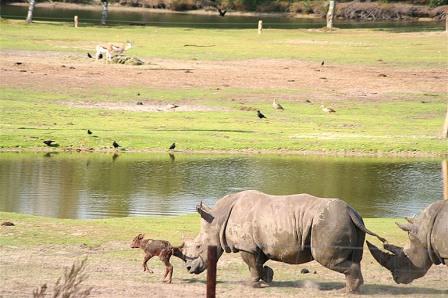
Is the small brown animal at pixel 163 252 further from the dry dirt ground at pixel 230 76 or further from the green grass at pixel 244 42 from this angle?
the green grass at pixel 244 42

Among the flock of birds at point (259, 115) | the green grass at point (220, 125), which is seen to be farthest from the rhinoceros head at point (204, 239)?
the green grass at point (220, 125)

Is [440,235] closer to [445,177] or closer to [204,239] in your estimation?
[204,239]

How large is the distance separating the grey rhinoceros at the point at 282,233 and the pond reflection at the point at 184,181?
6.40 meters

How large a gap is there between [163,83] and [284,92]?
4318 mm

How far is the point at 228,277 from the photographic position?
48.9 ft

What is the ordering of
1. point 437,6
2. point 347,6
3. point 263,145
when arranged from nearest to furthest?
1. point 263,145
2. point 437,6
3. point 347,6

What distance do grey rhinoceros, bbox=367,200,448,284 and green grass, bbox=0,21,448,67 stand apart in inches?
1422

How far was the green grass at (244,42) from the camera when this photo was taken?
171 feet

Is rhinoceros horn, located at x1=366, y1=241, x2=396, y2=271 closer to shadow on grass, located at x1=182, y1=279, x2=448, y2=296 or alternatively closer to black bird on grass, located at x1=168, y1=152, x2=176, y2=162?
shadow on grass, located at x1=182, y1=279, x2=448, y2=296

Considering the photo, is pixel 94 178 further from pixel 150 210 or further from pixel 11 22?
pixel 11 22

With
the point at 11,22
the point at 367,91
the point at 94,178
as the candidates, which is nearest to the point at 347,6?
the point at 11,22

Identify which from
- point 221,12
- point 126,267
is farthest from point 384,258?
point 221,12

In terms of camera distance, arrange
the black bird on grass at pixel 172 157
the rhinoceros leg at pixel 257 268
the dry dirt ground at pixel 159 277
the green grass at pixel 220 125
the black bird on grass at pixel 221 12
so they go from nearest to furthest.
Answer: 1. the dry dirt ground at pixel 159 277
2. the rhinoceros leg at pixel 257 268
3. the black bird on grass at pixel 172 157
4. the green grass at pixel 220 125
5. the black bird on grass at pixel 221 12

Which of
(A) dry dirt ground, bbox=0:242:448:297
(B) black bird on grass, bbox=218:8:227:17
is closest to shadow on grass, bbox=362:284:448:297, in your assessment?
(A) dry dirt ground, bbox=0:242:448:297
